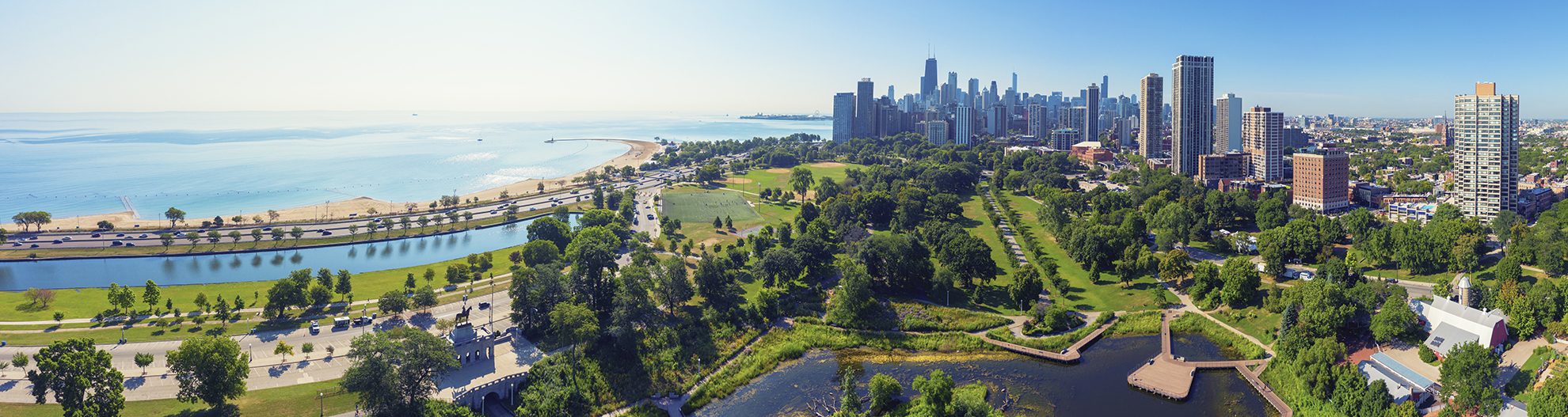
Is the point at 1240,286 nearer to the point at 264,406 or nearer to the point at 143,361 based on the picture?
the point at 264,406

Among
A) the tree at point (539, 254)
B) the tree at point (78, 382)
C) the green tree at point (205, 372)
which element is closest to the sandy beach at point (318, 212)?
the tree at point (539, 254)

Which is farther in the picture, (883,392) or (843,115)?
(843,115)

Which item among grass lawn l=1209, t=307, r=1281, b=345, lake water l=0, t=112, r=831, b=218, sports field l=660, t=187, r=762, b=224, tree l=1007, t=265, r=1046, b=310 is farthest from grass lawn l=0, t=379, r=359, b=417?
lake water l=0, t=112, r=831, b=218

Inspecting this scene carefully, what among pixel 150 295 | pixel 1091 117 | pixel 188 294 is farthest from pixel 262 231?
pixel 1091 117

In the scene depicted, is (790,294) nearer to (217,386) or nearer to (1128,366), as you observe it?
(1128,366)

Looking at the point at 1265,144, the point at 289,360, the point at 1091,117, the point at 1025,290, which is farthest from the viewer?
the point at 1091,117

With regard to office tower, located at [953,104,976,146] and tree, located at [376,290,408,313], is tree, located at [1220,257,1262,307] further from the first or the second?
office tower, located at [953,104,976,146]
